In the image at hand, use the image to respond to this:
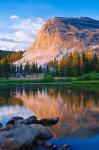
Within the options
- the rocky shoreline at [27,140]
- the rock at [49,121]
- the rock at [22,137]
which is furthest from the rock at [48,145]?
the rock at [49,121]

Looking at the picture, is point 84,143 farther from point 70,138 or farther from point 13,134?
point 13,134

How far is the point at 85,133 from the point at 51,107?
18564 millimetres

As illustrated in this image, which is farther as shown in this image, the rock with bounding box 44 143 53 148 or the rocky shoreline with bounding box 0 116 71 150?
the rock with bounding box 44 143 53 148

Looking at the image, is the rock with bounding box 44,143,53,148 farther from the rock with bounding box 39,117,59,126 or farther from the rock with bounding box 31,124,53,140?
the rock with bounding box 39,117,59,126

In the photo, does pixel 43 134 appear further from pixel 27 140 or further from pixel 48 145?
pixel 27 140

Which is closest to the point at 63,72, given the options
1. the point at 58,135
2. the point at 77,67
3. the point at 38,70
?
the point at 77,67

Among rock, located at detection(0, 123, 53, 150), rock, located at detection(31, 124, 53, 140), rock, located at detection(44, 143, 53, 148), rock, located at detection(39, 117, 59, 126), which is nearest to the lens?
rock, located at detection(0, 123, 53, 150)

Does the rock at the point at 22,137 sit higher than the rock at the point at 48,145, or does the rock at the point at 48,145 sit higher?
the rock at the point at 22,137

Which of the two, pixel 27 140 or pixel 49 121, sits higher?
pixel 27 140

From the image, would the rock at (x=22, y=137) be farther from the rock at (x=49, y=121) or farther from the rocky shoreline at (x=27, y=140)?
the rock at (x=49, y=121)

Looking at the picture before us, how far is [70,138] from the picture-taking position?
2544 centimetres

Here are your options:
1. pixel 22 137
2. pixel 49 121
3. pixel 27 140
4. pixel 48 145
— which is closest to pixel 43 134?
pixel 48 145

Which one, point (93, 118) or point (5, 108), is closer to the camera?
point (93, 118)

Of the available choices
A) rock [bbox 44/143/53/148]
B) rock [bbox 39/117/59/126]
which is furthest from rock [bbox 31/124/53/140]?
rock [bbox 39/117/59/126]
